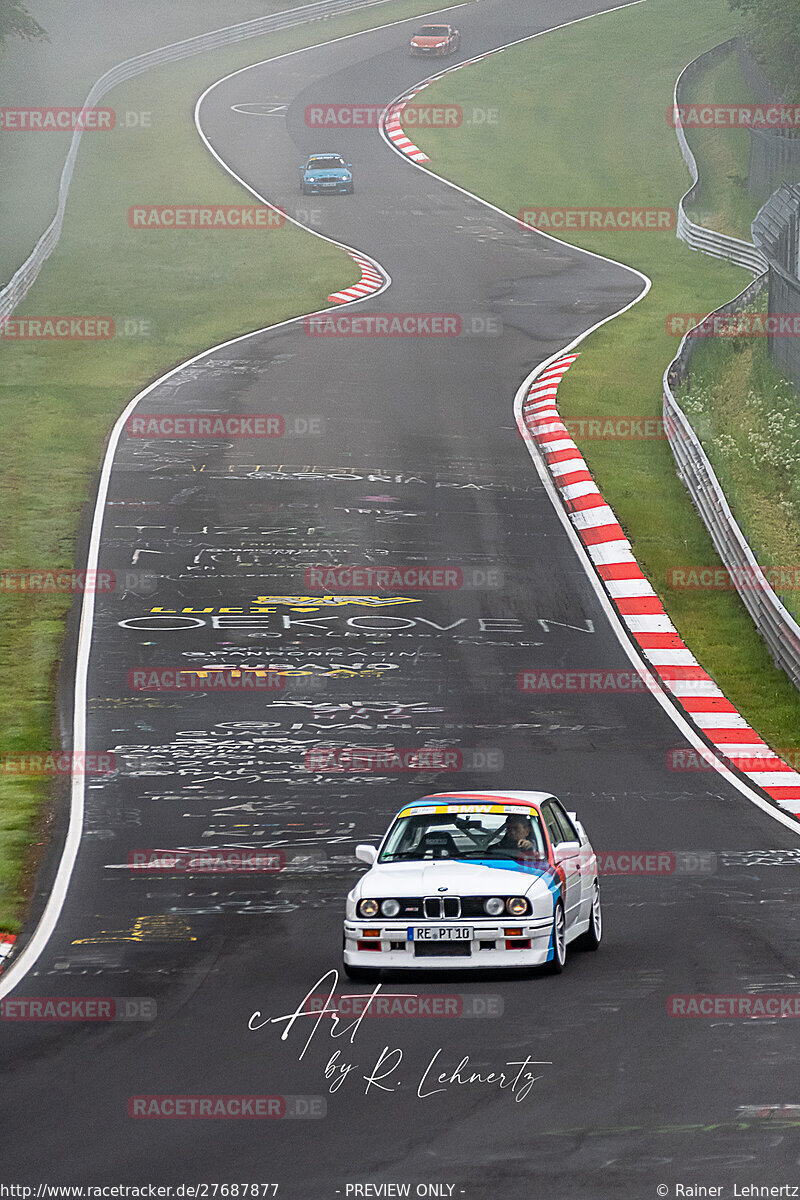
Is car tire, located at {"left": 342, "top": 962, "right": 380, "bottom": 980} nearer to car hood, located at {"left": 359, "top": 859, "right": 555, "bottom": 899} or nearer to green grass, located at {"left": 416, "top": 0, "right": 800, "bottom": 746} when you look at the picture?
car hood, located at {"left": 359, "top": 859, "right": 555, "bottom": 899}

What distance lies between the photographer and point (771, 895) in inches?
555

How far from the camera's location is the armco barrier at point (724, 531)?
22.9m

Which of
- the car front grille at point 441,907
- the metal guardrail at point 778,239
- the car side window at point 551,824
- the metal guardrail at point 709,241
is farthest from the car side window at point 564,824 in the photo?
the metal guardrail at point 709,241

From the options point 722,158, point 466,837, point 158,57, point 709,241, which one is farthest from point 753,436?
point 158,57

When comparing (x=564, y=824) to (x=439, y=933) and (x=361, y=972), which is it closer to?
(x=439, y=933)

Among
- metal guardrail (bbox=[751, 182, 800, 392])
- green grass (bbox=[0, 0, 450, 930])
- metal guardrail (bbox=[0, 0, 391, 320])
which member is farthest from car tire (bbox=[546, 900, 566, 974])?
metal guardrail (bbox=[0, 0, 391, 320])

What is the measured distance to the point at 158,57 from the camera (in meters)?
82.3

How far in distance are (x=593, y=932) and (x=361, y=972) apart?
2.10 m

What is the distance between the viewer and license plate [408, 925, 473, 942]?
11.4m

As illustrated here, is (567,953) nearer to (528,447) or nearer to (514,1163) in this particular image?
(514,1163)

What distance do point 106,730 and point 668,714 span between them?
6.94 metres

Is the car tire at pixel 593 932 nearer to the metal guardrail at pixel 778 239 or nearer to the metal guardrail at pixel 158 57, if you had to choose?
the metal guardrail at pixel 778 239

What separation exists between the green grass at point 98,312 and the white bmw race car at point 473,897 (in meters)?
3.96

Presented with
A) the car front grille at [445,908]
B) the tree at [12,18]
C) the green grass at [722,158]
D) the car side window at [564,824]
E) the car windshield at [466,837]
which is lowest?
the green grass at [722,158]
